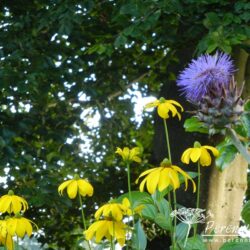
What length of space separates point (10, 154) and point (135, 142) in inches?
91.5

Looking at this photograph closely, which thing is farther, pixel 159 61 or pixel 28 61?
pixel 159 61

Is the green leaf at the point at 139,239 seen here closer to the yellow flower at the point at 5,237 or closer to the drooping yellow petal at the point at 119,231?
the drooping yellow petal at the point at 119,231

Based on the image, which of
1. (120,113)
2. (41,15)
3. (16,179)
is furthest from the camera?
(120,113)

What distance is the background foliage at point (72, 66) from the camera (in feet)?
10.7

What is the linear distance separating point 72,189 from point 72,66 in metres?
2.10

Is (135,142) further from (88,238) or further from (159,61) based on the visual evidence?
(88,238)

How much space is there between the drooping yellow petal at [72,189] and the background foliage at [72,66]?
1364mm

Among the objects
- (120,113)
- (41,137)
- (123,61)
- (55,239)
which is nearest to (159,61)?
(123,61)

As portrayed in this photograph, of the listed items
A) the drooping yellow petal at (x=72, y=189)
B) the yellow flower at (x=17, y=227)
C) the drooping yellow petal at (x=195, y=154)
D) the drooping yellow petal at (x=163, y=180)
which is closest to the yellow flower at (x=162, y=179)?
the drooping yellow petal at (x=163, y=180)

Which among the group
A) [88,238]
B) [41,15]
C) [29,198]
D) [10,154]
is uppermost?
[41,15]

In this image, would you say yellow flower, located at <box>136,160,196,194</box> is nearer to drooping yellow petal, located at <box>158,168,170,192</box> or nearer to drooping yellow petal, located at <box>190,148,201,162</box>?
drooping yellow petal, located at <box>158,168,170,192</box>

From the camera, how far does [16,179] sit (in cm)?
399

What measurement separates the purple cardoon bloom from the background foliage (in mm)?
1375

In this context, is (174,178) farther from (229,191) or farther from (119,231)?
(229,191)
